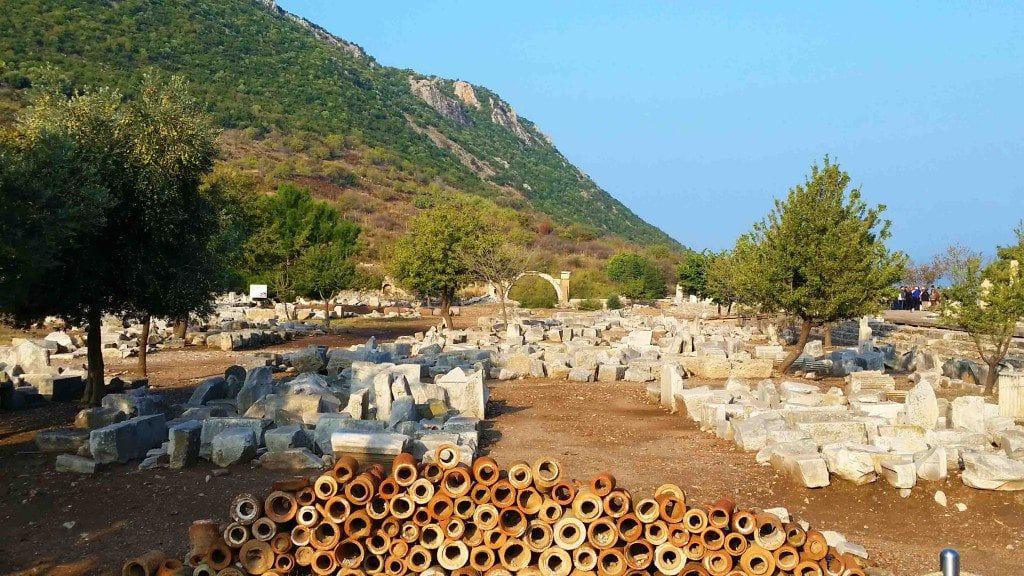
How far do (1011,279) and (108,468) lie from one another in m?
16.8

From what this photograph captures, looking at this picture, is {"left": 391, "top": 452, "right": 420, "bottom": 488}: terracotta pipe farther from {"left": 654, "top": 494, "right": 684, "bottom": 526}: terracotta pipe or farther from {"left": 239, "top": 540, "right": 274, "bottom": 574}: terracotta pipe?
{"left": 654, "top": 494, "right": 684, "bottom": 526}: terracotta pipe

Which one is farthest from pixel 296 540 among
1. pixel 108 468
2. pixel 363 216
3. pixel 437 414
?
pixel 363 216

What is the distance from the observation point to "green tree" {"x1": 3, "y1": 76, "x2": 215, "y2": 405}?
12992mm

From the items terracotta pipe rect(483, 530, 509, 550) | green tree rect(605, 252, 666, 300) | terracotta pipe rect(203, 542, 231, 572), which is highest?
green tree rect(605, 252, 666, 300)

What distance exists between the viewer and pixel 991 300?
53.9ft

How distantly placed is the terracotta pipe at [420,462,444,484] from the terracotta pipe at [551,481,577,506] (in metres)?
0.94

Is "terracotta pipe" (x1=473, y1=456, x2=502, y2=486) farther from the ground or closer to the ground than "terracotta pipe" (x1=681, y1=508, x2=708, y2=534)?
farther from the ground

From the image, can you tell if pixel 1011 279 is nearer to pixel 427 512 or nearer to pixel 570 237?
pixel 427 512

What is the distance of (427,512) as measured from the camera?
21.6 ft

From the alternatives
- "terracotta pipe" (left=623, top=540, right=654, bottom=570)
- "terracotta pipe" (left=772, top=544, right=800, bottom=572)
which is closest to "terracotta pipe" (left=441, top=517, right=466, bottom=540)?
"terracotta pipe" (left=623, top=540, right=654, bottom=570)

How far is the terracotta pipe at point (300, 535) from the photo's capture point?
21.4 ft

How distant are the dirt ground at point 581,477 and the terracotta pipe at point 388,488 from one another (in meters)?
2.05

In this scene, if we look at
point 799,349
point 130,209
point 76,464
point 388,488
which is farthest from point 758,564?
point 799,349

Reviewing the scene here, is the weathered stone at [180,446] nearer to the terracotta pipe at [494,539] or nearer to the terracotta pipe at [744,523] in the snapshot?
the terracotta pipe at [494,539]
